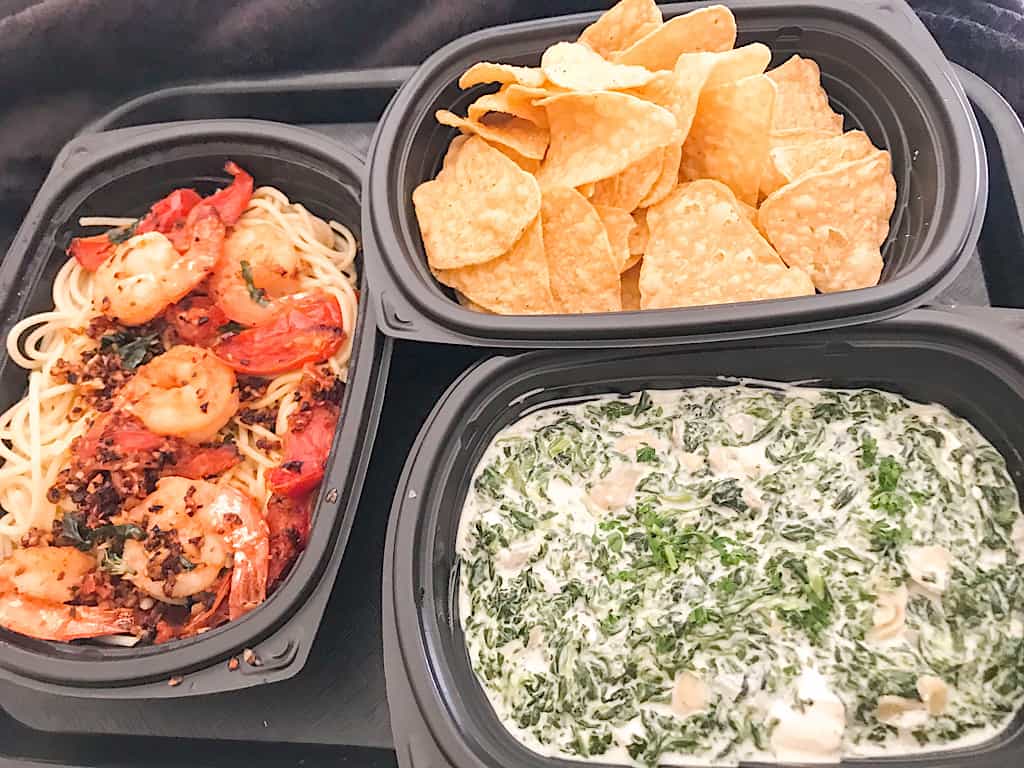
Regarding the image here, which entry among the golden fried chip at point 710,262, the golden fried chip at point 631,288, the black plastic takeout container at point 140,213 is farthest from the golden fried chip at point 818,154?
the black plastic takeout container at point 140,213

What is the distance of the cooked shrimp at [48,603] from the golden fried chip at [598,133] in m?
1.22

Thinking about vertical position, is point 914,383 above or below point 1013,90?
below

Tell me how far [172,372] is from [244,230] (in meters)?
0.39

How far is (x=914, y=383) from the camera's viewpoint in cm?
162

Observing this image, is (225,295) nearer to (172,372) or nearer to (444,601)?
(172,372)

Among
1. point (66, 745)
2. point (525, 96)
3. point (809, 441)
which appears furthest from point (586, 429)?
point (66, 745)

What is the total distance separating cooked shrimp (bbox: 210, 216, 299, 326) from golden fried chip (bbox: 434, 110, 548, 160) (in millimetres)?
460

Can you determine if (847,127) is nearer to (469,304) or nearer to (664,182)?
(664,182)

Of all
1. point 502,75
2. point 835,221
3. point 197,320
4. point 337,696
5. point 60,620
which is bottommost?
point 337,696

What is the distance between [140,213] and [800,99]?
1.57 m

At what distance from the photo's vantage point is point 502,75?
1.76 m

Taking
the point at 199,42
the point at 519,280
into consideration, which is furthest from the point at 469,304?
the point at 199,42

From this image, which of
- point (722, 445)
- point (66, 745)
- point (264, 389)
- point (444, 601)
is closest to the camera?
point (444, 601)

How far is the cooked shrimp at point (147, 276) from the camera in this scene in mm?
1812
